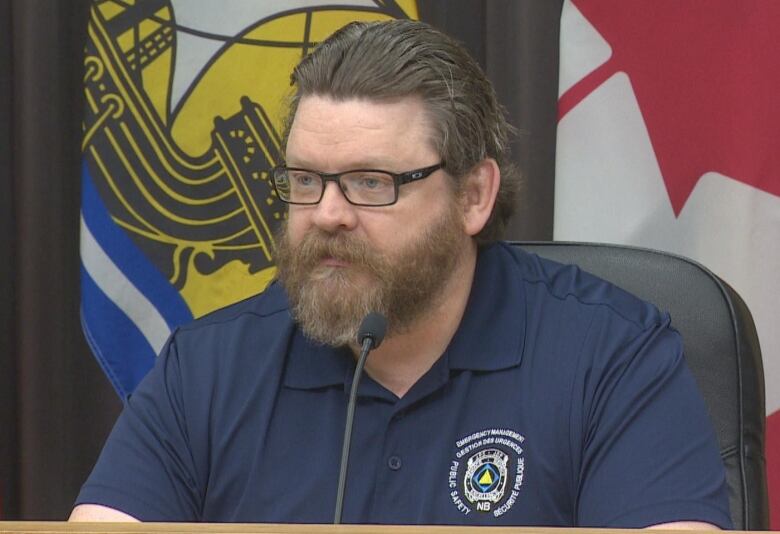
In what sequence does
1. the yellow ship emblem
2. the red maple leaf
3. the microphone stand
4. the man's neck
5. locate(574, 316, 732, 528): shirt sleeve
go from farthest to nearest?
the yellow ship emblem < the red maple leaf < the man's neck < locate(574, 316, 732, 528): shirt sleeve < the microphone stand

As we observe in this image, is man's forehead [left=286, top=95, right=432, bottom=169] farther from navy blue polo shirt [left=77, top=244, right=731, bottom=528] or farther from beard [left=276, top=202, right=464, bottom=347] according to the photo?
navy blue polo shirt [left=77, top=244, right=731, bottom=528]

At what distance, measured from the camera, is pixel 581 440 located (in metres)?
1.41

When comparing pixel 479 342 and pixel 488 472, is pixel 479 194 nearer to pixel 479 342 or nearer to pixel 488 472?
pixel 479 342

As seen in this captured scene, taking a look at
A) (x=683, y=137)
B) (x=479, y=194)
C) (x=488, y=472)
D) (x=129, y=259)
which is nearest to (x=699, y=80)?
(x=683, y=137)

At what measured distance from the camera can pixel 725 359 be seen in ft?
4.94

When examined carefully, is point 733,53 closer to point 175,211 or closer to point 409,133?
point 409,133

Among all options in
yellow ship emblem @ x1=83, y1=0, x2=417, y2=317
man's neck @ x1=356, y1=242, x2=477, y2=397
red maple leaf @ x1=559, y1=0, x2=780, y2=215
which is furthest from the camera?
yellow ship emblem @ x1=83, y1=0, x2=417, y2=317

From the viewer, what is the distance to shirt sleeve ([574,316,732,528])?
4.33 feet

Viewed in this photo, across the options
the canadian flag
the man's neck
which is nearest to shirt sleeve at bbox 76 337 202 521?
the man's neck

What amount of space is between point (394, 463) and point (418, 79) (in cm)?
49

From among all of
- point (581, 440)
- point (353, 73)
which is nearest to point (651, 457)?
point (581, 440)

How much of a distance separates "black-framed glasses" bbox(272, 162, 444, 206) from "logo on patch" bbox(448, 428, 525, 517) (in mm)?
320

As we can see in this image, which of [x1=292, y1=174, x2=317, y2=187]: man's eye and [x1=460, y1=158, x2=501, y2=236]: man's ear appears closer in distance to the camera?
[x1=292, y1=174, x2=317, y2=187]: man's eye

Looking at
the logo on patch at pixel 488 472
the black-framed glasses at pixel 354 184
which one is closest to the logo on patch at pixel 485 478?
the logo on patch at pixel 488 472
